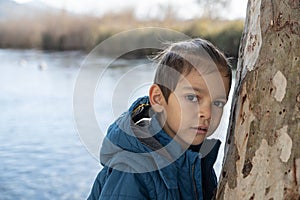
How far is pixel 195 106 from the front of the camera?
1.04 meters

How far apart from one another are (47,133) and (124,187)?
4.30 meters

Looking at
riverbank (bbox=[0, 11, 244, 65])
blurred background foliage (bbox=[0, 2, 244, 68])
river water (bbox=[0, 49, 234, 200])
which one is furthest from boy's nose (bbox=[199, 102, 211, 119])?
riverbank (bbox=[0, 11, 244, 65])

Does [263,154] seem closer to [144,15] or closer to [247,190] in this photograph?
[247,190]

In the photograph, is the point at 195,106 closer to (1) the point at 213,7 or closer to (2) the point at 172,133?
(2) the point at 172,133

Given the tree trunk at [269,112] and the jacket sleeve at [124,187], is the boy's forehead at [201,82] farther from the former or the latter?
the jacket sleeve at [124,187]

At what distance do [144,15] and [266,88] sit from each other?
7.73 meters

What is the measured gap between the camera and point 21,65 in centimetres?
1011

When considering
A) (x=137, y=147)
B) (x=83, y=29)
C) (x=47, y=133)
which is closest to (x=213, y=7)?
(x=83, y=29)

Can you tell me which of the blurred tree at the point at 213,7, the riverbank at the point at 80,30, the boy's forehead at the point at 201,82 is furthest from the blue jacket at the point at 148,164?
the blurred tree at the point at 213,7

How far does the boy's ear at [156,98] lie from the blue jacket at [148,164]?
0.02 meters

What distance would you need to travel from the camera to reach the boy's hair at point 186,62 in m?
1.07

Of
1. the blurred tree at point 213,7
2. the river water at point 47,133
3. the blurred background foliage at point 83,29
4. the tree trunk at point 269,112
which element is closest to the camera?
the tree trunk at point 269,112

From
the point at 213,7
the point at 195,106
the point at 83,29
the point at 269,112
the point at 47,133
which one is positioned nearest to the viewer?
the point at 269,112

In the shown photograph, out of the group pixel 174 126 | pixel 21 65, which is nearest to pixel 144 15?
pixel 21 65
